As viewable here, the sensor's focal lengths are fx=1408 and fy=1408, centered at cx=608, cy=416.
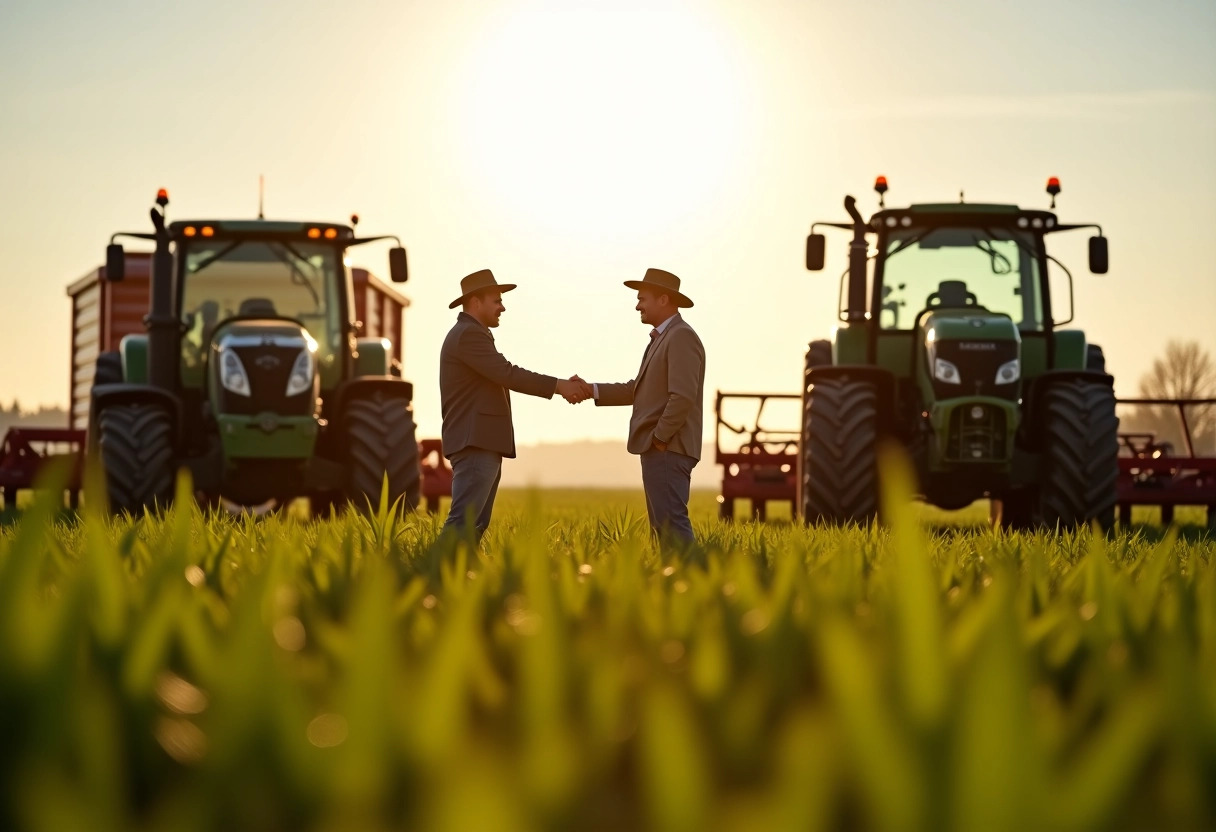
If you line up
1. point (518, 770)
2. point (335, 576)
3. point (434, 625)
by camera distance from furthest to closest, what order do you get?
point (335, 576) → point (434, 625) → point (518, 770)

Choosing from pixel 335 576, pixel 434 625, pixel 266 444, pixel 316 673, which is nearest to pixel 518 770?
pixel 316 673

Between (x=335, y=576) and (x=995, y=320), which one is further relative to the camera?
(x=995, y=320)

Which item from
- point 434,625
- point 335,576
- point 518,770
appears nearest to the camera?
point 518,770

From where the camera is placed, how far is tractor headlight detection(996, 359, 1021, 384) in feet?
34.7

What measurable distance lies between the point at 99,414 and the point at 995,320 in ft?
22.8

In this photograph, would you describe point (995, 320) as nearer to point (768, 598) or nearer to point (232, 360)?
point (232, 360)

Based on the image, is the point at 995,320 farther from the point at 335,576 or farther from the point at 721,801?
the point at 721,801

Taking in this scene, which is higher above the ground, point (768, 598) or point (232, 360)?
point (232, 360)

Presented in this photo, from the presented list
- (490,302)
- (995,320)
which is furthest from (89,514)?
(995,320)

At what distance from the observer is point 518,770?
115 cm

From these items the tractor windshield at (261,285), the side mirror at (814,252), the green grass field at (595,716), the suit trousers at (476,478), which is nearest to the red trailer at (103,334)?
the tractor windshield at (261,285)

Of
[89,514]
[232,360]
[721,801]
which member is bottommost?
[721,801]

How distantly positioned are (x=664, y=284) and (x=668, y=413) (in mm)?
896

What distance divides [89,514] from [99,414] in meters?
9.37
